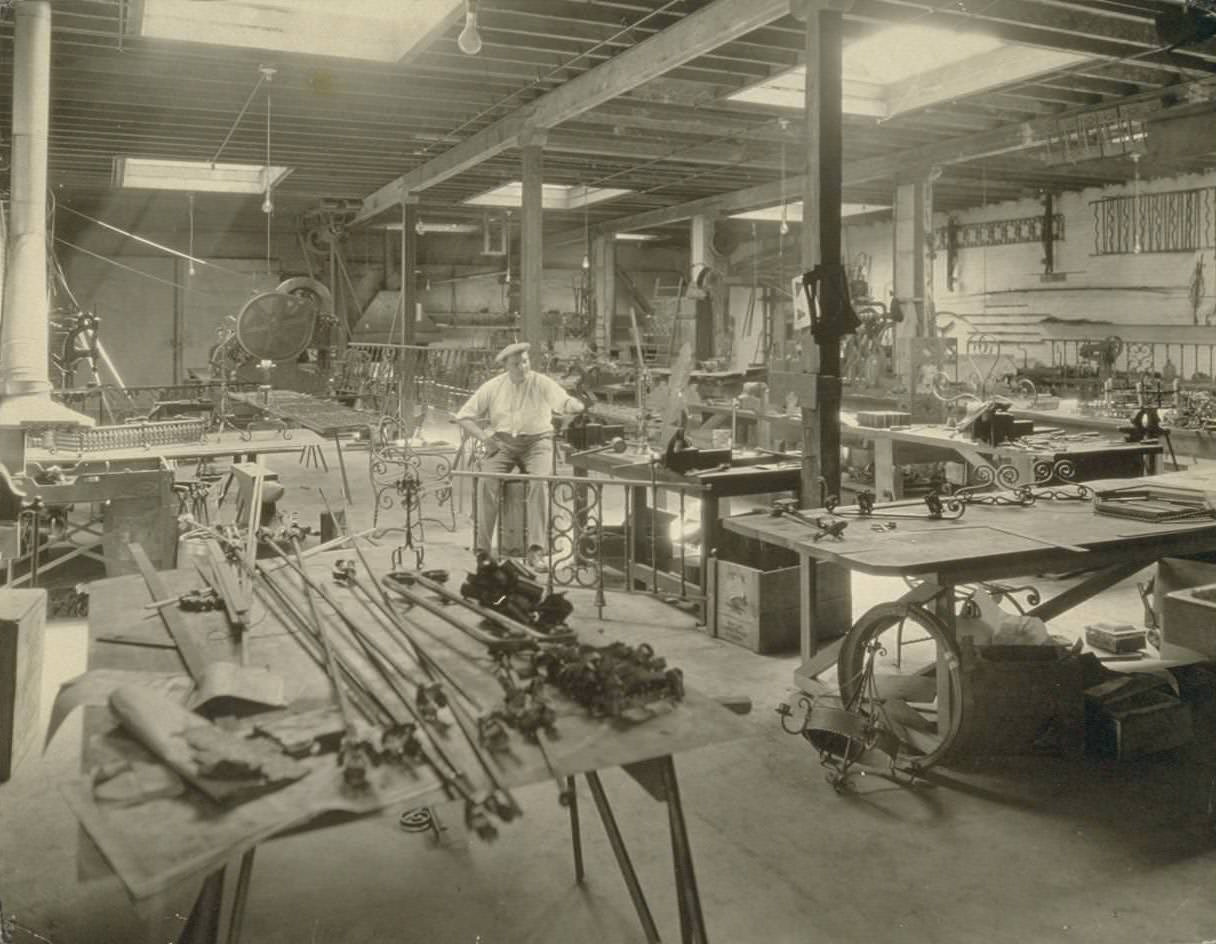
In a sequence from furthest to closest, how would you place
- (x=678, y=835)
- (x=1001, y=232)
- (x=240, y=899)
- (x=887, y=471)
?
(x=1001, y=232) < (x=887, y=471) < (x=678, y=835) < (x=240, y=899)

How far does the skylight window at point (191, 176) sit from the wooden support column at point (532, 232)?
222 inches

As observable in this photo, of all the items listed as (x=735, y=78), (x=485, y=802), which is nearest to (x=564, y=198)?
(x=735, y=78)

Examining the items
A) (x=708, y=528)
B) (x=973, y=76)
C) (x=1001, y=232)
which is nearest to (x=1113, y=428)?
(x=973, y=76)

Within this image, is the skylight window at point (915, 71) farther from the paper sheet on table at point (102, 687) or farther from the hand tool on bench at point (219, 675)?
the paper sheet on table at point (102, 687)

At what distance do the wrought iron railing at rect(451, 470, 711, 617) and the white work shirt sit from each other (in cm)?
45

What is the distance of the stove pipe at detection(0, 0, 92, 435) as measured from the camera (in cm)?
727

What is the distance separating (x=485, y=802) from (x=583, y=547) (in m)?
6.07

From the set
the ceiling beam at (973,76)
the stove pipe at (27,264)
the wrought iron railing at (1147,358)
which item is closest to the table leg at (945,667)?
the ceiling beam at (973,76)

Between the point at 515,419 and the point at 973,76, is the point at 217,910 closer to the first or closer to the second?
the point at 515,419

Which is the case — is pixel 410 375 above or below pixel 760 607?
above

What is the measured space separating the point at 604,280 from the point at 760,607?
15766 mm

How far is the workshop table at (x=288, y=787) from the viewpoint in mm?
2104

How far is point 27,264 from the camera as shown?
732cm

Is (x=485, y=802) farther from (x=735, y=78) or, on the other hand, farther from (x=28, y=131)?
(x=735, y=78)
